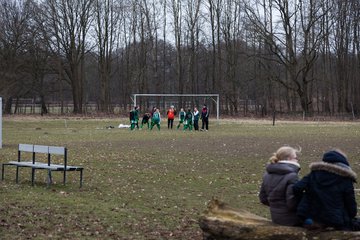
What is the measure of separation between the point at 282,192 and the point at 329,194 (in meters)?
0.63

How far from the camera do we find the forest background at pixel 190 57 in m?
63.9

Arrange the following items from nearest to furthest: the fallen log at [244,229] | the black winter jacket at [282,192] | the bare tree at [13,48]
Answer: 1. the fallen log at [244,229]
2. the black winter jacket at [282,192]
3. the bare tree at [13,48]

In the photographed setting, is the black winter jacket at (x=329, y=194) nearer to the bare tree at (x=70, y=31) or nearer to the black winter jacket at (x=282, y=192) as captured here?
the black winter jacket at (x=282, y=192)

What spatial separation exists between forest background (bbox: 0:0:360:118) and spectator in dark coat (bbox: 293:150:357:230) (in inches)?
2117

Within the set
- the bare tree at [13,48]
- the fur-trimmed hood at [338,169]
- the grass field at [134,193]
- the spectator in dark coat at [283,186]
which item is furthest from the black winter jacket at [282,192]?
the bare tree at [13,48]

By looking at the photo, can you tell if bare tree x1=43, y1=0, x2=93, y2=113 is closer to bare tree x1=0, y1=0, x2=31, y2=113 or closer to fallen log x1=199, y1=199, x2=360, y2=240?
bare tree x1=0, y1=0, x2=31, y2=113

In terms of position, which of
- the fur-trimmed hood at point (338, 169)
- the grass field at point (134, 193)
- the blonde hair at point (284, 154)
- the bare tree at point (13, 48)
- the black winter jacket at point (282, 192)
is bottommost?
the grass field at point (134, 193)

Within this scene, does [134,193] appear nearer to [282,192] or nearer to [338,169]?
[282,192]

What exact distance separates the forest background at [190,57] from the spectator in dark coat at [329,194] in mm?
53767

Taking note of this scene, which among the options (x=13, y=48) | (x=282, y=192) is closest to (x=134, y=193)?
(x=282, y=192)

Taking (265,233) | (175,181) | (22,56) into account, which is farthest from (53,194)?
(22,56)

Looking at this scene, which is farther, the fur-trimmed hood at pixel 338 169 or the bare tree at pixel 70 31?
the bare tree at pixel 70 31

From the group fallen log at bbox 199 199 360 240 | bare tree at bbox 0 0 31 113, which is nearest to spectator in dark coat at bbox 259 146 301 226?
fallen log at bbox 199 199 360 240

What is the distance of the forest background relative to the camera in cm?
6388
